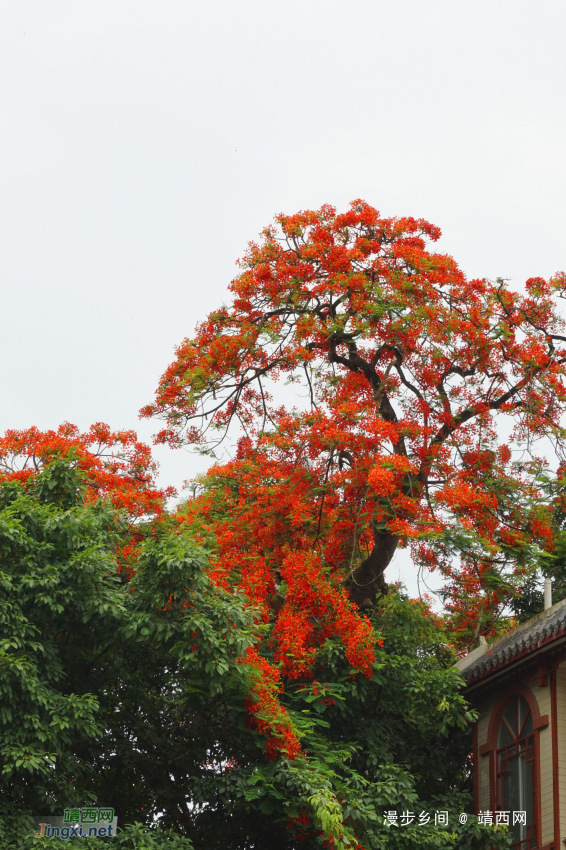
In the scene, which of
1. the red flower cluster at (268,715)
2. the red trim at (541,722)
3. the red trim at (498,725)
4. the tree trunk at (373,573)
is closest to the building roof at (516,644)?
the red trim at (498,725)

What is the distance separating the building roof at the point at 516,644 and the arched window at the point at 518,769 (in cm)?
60

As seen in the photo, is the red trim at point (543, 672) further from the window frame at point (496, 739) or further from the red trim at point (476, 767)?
the red trim at point (476, 767)

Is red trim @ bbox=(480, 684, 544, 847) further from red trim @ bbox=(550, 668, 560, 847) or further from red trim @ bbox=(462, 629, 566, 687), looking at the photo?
red trim @ bbox=(462, 629, 566, 687)

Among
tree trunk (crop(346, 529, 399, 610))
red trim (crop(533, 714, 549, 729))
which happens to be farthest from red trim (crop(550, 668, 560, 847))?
tree trunk (crop(346, 529, 399, 610))

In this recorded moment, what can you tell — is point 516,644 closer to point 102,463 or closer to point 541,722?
point 541,722

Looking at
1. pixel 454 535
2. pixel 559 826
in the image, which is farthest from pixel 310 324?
pixel 559 826

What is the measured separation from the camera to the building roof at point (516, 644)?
12.2m

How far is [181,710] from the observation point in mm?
13852

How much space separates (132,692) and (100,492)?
393cm

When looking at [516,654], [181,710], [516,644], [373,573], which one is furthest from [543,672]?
[181,710]

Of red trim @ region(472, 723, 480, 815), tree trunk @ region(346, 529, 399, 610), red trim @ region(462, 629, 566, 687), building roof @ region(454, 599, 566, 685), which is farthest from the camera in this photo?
tree trunk @ region(346, 529, 399, 610)

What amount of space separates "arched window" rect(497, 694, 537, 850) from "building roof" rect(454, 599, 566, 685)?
602mm

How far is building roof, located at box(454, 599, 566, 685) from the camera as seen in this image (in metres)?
12.2

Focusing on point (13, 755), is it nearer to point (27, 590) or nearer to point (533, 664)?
point (27, 590)
